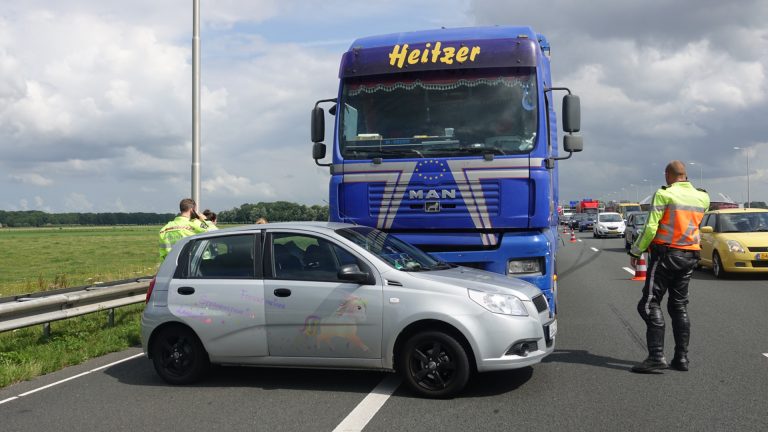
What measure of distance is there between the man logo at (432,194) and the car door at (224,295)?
2.26 m

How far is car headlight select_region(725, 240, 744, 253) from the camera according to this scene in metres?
15.3

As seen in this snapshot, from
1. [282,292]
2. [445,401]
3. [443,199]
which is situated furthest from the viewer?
[443,199]

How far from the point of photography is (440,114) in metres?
8.52

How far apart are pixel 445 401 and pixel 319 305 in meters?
1.29

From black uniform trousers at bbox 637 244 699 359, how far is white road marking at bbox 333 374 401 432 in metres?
2.36

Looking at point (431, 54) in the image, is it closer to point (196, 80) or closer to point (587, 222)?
point (196, 80)

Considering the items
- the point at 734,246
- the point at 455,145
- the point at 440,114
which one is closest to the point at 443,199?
the point at 455,145

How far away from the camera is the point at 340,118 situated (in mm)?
8898

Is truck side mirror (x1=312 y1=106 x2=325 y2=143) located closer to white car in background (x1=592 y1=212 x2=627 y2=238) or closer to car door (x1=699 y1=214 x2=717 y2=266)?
car door (x1=699 y1=214 x2=717 y2=266)

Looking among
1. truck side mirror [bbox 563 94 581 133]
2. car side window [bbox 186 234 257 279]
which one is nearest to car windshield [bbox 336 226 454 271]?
car side window [bbox 186 234 257 279]

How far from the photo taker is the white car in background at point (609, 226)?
139ft

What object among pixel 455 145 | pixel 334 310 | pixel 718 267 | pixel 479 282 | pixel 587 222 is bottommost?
pixel 718 267

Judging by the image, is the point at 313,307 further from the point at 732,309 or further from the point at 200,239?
the point at 732,309

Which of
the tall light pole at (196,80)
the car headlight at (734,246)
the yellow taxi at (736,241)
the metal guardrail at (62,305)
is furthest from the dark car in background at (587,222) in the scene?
the metal guardrail at (62,305)
